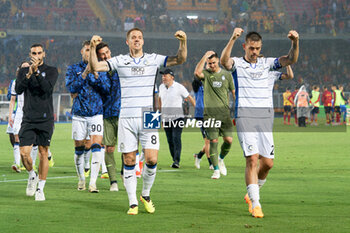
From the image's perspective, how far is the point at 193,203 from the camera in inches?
342

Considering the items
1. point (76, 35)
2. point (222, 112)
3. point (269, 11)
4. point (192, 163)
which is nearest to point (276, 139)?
point (192, 163)

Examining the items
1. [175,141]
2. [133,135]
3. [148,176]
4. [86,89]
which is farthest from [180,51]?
[175,141]

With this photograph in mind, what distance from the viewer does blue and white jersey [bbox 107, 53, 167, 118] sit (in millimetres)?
7859

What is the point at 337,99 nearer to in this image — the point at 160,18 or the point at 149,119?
the point at 160,18

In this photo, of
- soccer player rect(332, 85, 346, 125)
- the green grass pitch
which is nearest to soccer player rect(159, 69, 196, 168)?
the green grass pitch

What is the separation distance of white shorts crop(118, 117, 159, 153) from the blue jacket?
2.15 metres

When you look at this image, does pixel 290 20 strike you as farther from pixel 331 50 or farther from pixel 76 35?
pixel 76 35

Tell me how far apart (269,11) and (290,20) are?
260 cm

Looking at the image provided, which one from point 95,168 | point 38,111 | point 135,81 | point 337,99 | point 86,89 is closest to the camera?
point 135,81

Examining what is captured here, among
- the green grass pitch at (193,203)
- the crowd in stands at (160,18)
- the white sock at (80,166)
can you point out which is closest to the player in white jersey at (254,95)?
the green grass pitch at (193,203)

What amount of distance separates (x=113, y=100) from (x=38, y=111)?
4.73ft

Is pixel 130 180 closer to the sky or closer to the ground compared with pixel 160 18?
closer to the ground

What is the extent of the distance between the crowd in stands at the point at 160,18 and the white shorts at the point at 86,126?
39196 mm

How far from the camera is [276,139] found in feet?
79.5
